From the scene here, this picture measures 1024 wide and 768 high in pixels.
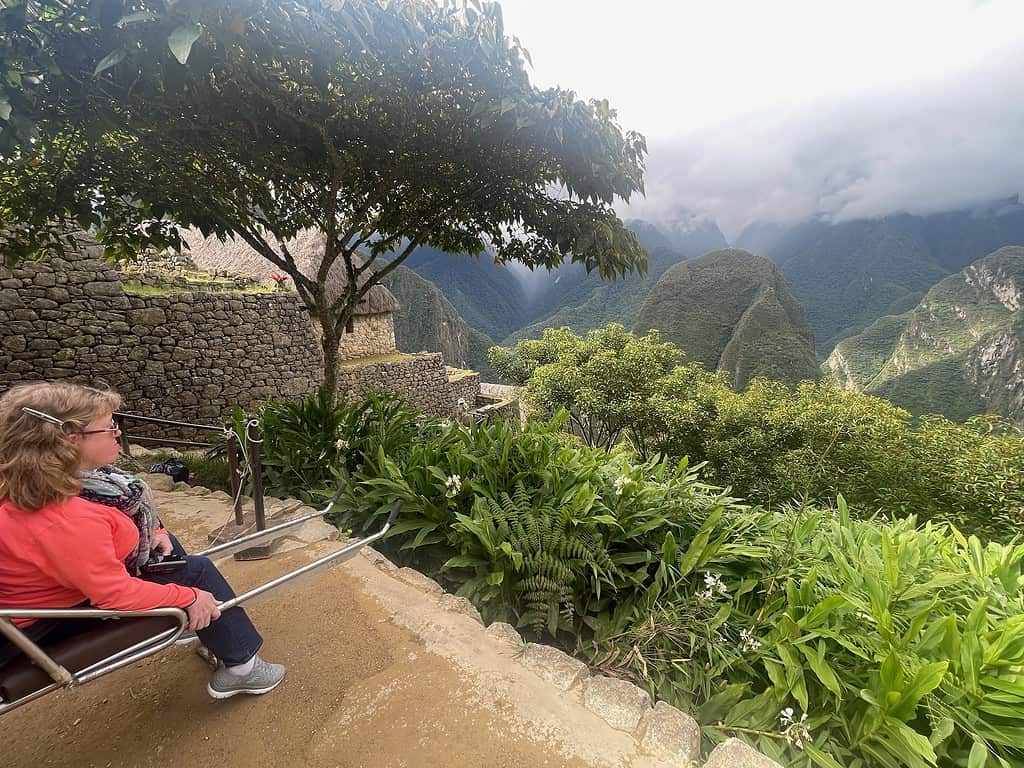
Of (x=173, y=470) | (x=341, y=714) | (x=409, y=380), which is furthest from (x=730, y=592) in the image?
(x=409, y=380)

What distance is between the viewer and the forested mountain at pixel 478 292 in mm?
85500

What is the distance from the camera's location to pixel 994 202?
118 metres

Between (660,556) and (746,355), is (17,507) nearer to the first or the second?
(660,556)

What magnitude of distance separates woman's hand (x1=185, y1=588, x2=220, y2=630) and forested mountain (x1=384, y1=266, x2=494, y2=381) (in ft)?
140

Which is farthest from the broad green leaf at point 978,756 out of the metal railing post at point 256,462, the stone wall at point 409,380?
the stone wall at point 409,380

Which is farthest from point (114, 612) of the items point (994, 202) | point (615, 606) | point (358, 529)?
point (994, 202)

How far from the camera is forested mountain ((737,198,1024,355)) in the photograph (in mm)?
82062

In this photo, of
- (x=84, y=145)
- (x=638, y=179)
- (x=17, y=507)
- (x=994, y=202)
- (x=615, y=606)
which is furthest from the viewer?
(x=994, y=202)

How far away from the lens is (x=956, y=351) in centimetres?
4631

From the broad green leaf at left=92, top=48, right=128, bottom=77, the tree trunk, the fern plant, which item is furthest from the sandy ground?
the tree trunk

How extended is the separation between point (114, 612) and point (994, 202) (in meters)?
183

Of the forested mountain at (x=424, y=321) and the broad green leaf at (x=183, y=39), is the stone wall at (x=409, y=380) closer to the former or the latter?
the broad green leaf at (x=183, y=39)

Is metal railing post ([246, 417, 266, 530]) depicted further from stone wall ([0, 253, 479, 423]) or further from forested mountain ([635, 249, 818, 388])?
forested mountain ([635, 249, 818, 388])

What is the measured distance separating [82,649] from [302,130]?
383 cm
